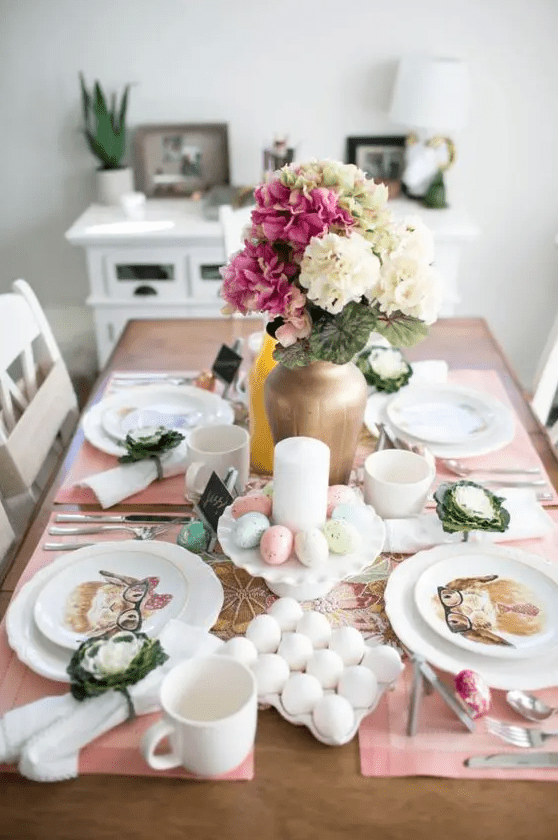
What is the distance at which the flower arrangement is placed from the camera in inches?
41.4

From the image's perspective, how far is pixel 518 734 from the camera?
0.88m

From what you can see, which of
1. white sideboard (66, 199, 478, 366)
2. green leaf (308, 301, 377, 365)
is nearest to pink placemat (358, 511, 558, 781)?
green leaf (308, 301, 377, 365)

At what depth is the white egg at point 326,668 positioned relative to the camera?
907 mm

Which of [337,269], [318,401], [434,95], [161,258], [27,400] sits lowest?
[161,258]

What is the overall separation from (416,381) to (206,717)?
102 centimetres

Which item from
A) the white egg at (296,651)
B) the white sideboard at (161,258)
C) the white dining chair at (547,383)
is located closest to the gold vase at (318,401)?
the white egg at (296,651)

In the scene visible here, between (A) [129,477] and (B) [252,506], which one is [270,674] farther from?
(A) [129,477]

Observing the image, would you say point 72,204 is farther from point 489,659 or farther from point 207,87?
point 489,659

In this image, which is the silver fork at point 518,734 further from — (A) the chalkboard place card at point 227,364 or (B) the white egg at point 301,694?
(A) the chalkboard place card at point 227,364

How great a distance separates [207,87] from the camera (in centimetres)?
288

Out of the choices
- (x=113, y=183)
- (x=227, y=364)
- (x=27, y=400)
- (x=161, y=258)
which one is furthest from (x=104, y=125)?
(x=227, y=364)

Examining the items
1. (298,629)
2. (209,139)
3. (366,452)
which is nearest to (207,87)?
(209,139)

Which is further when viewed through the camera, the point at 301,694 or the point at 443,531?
the point at 443,531

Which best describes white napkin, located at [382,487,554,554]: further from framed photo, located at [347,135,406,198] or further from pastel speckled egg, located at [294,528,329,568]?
framed photo, located at [347,135,406,198]
